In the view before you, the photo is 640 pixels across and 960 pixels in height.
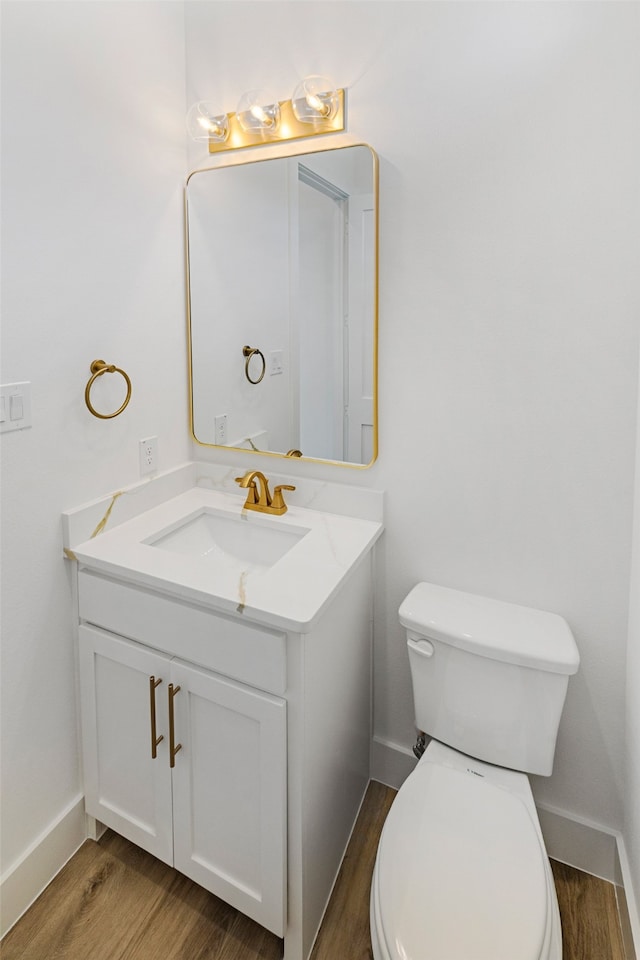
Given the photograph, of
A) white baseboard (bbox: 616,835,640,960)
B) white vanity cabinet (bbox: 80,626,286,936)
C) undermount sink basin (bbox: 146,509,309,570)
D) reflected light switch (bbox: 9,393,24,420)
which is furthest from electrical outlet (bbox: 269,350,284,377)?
white baseboard (bbox: 616,835,640,960)

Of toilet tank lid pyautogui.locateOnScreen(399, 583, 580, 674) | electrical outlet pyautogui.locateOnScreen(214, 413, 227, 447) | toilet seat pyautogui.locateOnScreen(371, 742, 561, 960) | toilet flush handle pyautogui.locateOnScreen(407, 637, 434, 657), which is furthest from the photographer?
electrical outlet pyautogui.locateOnScreen(214, 413, 227, 447)

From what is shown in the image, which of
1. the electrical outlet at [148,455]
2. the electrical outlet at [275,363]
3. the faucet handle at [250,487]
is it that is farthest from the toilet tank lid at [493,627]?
the electrical outlet at [148,455]

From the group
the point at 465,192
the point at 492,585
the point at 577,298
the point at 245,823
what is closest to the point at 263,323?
the point at 465,192

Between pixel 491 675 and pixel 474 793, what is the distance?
0.26m

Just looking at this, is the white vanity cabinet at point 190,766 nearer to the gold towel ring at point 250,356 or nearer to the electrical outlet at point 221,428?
the electrical outlet at point 221,428

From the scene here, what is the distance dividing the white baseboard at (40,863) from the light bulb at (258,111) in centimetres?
195

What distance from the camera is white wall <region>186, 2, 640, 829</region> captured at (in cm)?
123

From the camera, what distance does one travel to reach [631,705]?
4.34ft

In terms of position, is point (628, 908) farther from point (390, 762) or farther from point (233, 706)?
point (233, 706)

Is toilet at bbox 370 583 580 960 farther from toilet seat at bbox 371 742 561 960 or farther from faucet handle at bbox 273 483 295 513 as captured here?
faucet handle at bbox 273 483 295 513

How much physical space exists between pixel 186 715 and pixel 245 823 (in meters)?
0.27

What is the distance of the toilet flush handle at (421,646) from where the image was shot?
1.40 m

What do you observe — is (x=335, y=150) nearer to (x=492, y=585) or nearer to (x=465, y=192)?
(x=465, y=192)

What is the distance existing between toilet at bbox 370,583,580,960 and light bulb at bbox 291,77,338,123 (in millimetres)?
1300
